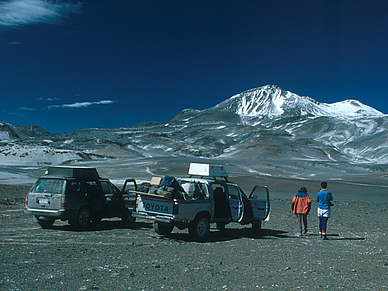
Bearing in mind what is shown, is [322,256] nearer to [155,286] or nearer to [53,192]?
[155,286]

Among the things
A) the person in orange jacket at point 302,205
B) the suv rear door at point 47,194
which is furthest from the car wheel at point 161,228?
the person in orange jacket at point 302,205

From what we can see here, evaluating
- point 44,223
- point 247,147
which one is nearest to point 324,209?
point 44,223

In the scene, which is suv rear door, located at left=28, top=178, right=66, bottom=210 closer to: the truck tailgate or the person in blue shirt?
the truck tailgate

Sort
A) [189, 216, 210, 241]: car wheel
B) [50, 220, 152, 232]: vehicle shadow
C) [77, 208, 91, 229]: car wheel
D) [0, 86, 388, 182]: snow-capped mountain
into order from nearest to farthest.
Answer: [189, 216, 210, 241]: car wheel < [77, 208, 91, 229]: car wheel < [50, 220, 152, 232]: vehicle shadow < [0, 86, 388, 182]: snow-capped mountain

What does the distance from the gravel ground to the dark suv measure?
439 millimetres

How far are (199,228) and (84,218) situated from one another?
336cm

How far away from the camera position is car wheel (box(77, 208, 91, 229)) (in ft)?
33.5

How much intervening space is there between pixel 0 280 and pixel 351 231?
9.77m

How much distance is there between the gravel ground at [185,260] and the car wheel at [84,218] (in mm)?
315

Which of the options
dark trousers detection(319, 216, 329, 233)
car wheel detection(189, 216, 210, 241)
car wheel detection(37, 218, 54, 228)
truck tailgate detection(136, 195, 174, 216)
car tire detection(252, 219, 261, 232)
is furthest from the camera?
car tire detection(252, 219, 261, 232)

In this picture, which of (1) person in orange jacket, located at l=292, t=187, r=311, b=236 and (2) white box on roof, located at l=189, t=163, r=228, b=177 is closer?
(2) white box on roof, located at l=189, t=163, r=228, b=177

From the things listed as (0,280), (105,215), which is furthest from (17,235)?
(0,280)

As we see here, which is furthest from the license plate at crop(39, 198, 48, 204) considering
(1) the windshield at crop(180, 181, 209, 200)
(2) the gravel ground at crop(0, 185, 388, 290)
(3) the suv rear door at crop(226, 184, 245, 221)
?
(3) the suv rear door at crop(226, 184, 245, 221)

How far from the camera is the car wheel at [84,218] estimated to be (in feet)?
33.5
